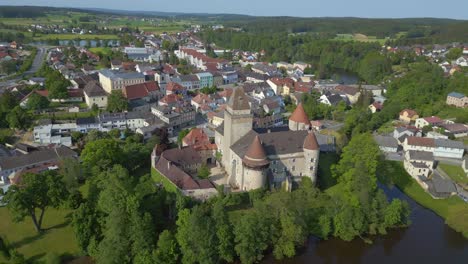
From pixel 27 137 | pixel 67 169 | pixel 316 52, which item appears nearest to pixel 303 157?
pixel 67 169

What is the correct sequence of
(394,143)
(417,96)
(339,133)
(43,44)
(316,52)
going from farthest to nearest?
(43,44) < (316,52) < (417,96) < (339,133) < (394,143)

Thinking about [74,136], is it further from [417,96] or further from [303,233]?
[417,96]

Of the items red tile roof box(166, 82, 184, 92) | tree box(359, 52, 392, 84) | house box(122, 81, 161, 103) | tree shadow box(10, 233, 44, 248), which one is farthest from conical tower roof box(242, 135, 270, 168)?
tree box(359, 52, 392, 84)

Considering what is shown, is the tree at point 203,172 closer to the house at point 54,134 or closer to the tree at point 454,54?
the house at point 54,134

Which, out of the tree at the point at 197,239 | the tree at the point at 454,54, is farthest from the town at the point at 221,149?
the tree at the point at 454,54

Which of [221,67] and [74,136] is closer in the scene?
[74,136]

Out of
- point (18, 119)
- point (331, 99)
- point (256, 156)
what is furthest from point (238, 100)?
point (331, 99)

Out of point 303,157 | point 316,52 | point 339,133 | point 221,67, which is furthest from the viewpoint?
point 316,52

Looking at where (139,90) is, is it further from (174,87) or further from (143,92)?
(174,87)
